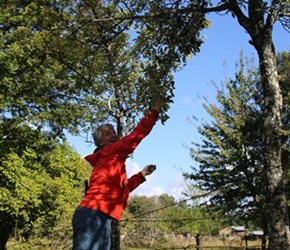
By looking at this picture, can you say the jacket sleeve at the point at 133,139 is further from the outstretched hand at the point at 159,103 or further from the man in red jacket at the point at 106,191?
the outstretched hand at the point at 159,103

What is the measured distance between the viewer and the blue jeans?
285 cm

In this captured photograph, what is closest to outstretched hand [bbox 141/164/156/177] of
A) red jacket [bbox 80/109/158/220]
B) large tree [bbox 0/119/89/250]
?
red jacket [bbox 80/109/158/220]

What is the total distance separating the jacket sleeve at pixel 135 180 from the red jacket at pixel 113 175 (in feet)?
0.21

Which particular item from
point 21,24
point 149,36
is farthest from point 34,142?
point 149,36

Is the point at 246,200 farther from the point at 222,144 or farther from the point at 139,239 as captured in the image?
the point at 139,239

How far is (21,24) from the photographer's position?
1706cm

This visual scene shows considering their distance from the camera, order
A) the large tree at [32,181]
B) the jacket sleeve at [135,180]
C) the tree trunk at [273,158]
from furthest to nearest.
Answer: the large tree at [32,181]
the tree trunk at [273,158]
the jacket sleeve at [135,180]

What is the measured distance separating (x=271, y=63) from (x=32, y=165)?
1536 centimetres

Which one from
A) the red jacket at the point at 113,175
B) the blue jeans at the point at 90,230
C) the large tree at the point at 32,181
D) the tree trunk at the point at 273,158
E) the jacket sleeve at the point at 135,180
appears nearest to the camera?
the blue jeans at the point at 90,230

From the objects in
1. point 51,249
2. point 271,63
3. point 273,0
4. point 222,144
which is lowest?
point 51,249

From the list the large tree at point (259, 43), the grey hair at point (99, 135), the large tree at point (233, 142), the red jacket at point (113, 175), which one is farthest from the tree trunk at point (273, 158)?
the large tree at point (233, 142)

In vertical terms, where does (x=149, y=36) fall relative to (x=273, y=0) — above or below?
below

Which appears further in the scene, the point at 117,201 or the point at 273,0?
the point at 273,0

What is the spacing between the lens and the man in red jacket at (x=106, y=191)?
2.87 meters
